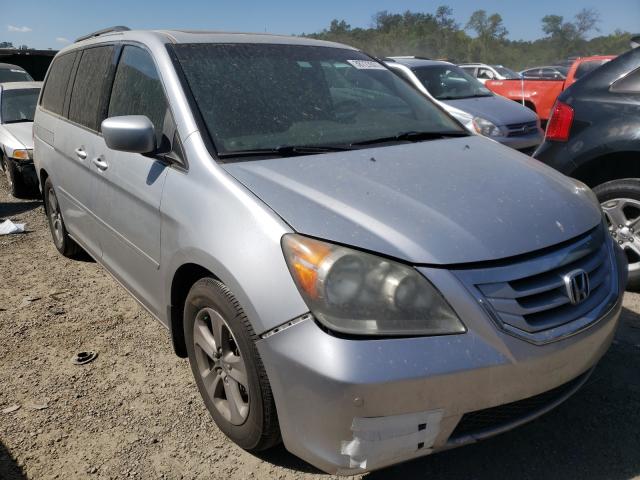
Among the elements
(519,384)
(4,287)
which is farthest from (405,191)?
(4,287)

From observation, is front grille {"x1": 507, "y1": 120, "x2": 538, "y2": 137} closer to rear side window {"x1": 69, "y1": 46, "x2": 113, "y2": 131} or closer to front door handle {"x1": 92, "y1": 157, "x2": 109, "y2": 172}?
rear side window {"x1": 69, "y1": 46, "x2": 113, "y2": 131}

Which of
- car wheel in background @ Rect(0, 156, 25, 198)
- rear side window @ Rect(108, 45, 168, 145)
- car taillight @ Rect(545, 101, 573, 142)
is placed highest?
rear side window @ Rect(108, 45, 168, 145)

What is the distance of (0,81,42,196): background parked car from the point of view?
281 inches

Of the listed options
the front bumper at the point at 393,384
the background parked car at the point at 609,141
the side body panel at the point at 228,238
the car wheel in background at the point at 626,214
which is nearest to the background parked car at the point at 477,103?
the background parked car at the point at 609,141

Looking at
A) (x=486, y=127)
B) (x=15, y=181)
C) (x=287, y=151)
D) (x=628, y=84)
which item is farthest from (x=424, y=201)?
(x=15, y=181)

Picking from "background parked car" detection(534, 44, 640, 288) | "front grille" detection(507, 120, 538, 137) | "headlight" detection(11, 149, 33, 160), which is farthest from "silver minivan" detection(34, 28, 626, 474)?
"front grille" detection(507, 120, 538, 137)

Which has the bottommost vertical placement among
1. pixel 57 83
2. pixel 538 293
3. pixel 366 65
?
pixel 538 293

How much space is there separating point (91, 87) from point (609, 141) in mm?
3491

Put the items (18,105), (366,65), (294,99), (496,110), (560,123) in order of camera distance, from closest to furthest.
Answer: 1. (294,99)
2. (366,65)
3. (560,123)
4. (496,110)
5. (18,105)

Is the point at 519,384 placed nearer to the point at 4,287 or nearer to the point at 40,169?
the point at 4,287

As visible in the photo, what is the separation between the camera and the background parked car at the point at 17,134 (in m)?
7.14

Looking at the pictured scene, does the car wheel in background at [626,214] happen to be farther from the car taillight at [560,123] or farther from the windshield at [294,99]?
the windshield at [294,99]

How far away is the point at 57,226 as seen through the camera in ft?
15.8

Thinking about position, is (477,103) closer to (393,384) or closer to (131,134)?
(131,134)
